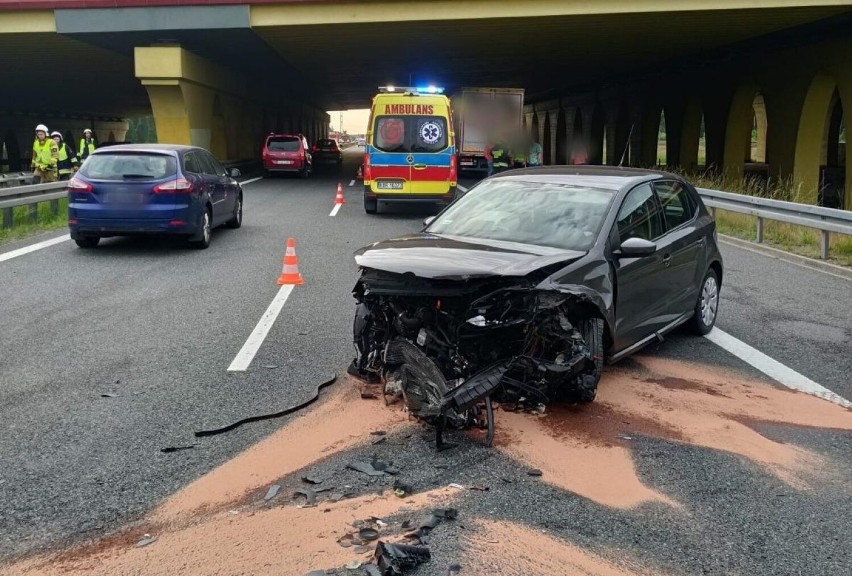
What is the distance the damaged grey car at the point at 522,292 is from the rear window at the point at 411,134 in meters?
11.0

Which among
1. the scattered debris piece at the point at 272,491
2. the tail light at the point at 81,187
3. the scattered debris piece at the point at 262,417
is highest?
the tail light at the point at 81,187

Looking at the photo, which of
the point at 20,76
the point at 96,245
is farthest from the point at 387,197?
the point at 20,76

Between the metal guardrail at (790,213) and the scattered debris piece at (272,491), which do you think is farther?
the metal guardrail at (790,213)

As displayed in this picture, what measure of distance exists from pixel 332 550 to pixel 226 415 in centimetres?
205

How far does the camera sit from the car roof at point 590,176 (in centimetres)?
662

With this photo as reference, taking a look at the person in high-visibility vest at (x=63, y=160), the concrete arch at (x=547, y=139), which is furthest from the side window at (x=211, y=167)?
the concrete arch at (x=547, y=139)

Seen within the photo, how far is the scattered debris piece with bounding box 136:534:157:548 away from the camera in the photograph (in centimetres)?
362

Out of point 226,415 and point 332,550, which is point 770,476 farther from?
point 226,415

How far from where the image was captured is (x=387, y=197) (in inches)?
711

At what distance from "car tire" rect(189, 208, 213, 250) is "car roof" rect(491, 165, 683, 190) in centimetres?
665

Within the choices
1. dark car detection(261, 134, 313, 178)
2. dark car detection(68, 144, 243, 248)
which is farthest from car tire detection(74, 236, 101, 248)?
dark car detection(261, 134, 313, 178)

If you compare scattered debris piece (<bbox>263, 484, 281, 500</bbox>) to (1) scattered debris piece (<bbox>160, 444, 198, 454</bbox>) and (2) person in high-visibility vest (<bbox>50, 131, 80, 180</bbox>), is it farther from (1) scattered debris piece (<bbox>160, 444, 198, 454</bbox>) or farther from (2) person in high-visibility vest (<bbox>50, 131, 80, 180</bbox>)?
(2) person in high-visibility vest (<bbox>50, 131, 80, 180</bbox>)

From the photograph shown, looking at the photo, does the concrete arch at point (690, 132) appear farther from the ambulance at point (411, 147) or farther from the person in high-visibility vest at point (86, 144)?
the person in high-visibility vest at point (86, 144)

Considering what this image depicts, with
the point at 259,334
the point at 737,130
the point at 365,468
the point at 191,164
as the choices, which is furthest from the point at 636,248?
the point at 737,130
